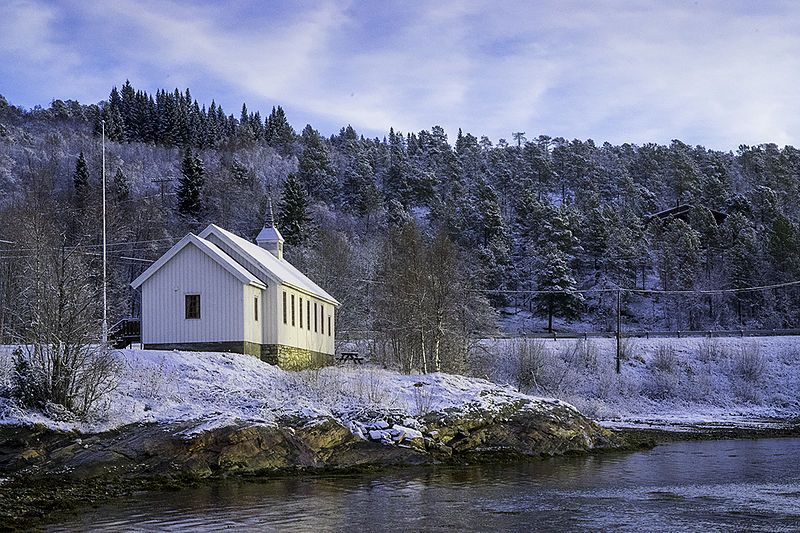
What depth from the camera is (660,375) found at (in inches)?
2399

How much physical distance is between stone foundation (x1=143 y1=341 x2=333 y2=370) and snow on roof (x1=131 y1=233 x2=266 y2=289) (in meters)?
2.71

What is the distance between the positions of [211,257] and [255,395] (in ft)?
31.3

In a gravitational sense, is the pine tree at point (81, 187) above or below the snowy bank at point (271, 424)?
above

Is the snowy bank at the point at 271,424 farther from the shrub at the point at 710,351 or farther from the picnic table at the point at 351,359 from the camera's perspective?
the shrub at the point at 710,351

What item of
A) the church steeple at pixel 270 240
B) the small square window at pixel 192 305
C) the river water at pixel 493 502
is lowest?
the river water at pixel 493 502

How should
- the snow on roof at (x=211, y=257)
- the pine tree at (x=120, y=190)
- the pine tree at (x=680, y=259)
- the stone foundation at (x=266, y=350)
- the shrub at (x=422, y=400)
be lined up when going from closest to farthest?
1. the shrub at (x=422, y=400)
2. the snow on roof at (x=211, y=257)
3. the stone foundation at (x=266, y=350)
4. the pine tree at (x=120, y=190)
5. the pine tree at (x=680, y=259)

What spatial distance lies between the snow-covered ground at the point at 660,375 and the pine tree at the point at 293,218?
72.8 feet

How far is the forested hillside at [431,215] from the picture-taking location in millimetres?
62938

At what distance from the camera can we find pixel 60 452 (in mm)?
23844

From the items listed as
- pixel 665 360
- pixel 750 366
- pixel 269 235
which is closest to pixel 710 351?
pixel 750 366

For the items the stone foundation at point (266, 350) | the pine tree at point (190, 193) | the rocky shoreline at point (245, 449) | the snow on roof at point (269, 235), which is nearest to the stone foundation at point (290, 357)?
the stone foundation at point (266, 350)

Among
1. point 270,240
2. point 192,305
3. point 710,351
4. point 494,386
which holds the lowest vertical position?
point 494,386

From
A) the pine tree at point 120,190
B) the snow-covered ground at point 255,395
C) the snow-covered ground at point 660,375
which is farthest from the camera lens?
the pine tree at point 120,190

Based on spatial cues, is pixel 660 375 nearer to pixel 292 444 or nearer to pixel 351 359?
pixel 351 359
